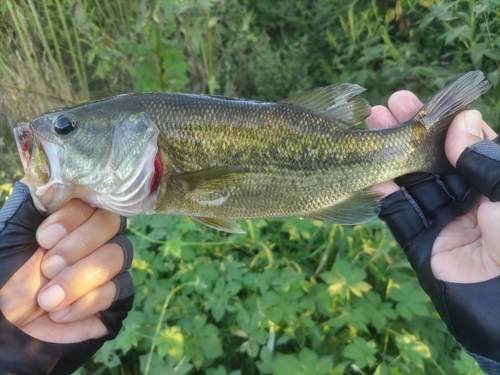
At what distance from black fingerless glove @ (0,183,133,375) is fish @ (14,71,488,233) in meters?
0.09

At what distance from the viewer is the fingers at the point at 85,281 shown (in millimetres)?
1371

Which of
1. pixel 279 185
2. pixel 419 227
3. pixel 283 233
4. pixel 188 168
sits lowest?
pixel 283 233

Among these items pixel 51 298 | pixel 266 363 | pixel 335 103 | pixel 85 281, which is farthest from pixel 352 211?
pixel 51 298

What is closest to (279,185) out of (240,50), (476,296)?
(476,296)

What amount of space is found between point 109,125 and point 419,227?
1.40m

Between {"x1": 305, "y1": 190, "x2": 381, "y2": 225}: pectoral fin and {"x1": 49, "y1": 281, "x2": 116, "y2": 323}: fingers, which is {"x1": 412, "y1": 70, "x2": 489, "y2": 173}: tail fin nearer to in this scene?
{"x1": 305, "y1": 190, "x2": 381, "y2": 225}: pectoral fin

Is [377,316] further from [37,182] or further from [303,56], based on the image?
[303,56]

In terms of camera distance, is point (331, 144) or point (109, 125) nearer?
point (109, 125)

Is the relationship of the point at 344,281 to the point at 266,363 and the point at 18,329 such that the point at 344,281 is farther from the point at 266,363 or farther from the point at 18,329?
the point at 18,329

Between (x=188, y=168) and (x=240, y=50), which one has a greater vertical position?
(x=188, y=168)

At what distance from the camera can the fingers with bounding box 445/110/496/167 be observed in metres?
1.63

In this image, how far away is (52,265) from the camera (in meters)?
1.41

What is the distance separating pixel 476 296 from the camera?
4.59ft

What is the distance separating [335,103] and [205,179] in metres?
0.68
